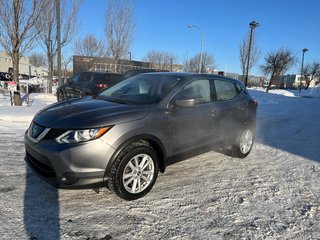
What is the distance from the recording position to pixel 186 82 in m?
4.47

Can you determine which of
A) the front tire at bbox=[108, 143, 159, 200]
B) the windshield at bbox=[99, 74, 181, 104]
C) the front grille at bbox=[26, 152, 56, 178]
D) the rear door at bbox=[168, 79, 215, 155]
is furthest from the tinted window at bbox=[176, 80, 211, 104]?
the front grille at bbox=[26, 152, 56, 178]

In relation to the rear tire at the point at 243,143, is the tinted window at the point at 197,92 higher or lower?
higher

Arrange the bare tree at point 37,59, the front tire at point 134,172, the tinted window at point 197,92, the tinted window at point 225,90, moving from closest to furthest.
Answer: the front tire at point 134,172
the tinted window at point 197,92
the tinted window at point 225,90
the bare tree at point 37,59

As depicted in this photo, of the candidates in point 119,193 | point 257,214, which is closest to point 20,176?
point 119,193

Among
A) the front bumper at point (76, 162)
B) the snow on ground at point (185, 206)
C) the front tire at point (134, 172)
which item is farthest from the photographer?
the front tire at point (134, 172)

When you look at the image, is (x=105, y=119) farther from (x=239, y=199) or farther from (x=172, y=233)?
(x=239, y=199)

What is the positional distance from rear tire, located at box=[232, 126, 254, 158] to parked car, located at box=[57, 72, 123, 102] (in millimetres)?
8213

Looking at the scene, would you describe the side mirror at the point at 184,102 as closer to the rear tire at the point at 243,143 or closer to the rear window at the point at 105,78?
the rear tire at the point at 243,143

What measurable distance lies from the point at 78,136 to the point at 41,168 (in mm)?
699

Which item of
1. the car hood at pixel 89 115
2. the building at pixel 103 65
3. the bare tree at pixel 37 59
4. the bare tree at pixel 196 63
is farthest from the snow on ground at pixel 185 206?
the bare tree at pixel 37 59

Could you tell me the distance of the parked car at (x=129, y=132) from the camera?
3336 millimetres

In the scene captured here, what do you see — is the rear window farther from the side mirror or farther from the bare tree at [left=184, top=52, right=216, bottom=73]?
the bare tree at [left=184, top=52, right=216, bottom=73]

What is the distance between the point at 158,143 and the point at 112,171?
76 centimetres

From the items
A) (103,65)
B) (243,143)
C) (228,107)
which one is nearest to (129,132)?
(228,107)
